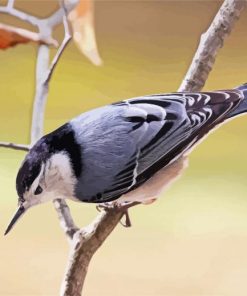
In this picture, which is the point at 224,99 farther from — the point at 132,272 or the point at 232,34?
the point at 132,272

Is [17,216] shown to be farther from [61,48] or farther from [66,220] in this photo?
[61,48]

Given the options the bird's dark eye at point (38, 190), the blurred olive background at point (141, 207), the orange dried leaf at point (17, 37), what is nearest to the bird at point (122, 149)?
the bird's dark eye at point (38, 190)

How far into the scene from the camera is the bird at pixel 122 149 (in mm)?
1504

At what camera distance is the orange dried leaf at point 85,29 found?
169 centimetres

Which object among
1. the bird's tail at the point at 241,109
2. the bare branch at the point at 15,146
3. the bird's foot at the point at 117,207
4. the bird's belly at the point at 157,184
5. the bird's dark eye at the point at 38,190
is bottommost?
the bird's foot at the point at 117,207

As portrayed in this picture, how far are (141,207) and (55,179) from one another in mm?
248

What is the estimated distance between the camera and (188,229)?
1670mm

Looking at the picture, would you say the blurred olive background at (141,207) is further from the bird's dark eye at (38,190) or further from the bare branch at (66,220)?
the bird's dark eye at (38,190)

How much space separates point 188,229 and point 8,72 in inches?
22.8

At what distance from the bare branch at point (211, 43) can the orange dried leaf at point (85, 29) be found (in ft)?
0.75

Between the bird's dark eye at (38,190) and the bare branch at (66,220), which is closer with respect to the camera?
the bird's dark eye at (38,190)

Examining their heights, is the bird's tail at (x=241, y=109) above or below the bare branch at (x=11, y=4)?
below

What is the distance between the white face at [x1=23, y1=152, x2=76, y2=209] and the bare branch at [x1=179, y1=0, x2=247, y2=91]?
0.33m

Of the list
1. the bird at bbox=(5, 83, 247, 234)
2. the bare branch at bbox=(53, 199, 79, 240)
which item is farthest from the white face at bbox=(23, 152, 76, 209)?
the bare branch at bbox=(53, 199, 79, 240)
